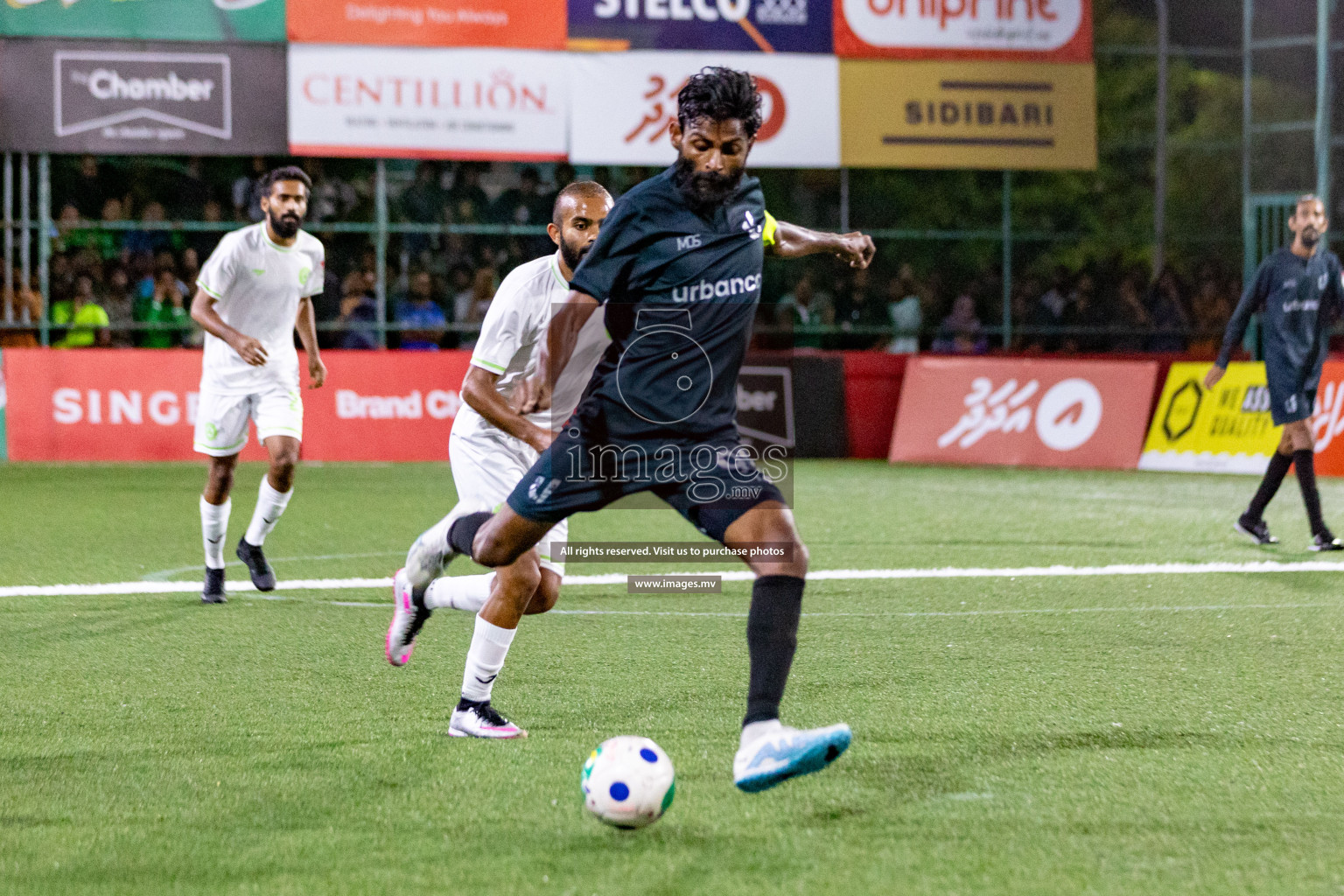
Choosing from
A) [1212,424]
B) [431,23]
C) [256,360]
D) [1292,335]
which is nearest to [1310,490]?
[1292,335]

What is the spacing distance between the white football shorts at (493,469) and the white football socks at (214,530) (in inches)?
117

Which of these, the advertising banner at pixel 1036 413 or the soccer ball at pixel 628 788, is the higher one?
the advertising banner at pixel 1036 413

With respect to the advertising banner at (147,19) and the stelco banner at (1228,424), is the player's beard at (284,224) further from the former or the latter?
the advertising banner at (147,19)

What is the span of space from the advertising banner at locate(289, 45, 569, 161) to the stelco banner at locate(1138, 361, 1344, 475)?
8.09 m

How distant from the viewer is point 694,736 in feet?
17.1

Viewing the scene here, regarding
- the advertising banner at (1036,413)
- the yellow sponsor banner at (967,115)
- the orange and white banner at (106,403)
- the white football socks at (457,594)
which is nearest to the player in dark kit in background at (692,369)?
the white football socks at (457,594)

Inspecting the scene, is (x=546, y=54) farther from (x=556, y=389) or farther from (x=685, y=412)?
(x=685, y=412)

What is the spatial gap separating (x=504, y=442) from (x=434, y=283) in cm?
1435

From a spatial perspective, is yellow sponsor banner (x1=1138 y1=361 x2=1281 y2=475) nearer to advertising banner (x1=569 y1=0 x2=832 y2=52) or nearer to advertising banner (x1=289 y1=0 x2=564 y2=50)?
advertising banner (x1=569 y1=0 x2=832 y2=52)

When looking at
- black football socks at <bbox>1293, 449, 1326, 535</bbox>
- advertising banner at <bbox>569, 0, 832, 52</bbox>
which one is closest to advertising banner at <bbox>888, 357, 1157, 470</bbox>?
advertising banner at <bbox>569, 0, 832, 52</bbox>

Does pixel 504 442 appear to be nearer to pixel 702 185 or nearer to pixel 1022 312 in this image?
pixel 702 185

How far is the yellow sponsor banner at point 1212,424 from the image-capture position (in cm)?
1639

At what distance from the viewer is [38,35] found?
1850cm

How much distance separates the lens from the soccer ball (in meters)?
4.09
